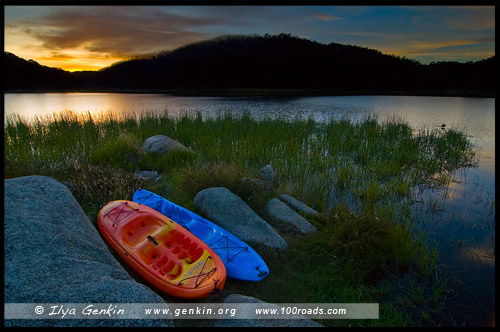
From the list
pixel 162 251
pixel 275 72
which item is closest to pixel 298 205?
pixel 162 251

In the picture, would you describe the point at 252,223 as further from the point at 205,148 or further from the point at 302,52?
the point at 302,52

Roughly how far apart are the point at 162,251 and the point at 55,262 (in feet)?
5.92

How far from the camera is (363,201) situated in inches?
306

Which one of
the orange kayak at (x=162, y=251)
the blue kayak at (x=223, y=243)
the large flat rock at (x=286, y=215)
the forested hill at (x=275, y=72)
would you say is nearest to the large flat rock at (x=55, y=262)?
the orange kayak at (x=162, y=251)

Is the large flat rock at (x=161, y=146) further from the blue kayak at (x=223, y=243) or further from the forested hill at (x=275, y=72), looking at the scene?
the forested hill at (x=275, y=72)

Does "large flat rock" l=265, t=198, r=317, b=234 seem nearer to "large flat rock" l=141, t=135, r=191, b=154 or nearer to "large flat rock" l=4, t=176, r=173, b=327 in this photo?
"large flat rock" l=4, t=176, r=173, b=327

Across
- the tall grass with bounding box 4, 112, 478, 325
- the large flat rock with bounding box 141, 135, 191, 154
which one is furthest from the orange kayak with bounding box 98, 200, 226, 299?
the large flat rock with bounding box 141, 135, 191, 154

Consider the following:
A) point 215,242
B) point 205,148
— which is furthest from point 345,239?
point 205,148

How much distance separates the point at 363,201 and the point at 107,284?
267 inches

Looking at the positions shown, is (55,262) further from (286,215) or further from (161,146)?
(161,146)

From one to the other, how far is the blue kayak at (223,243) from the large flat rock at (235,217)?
12.9 inches

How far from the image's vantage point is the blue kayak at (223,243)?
4.36 metres

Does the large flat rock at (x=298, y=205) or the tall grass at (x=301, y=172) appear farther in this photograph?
the large flat rock at (x=298, y=205)

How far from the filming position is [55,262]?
2.81 metres
